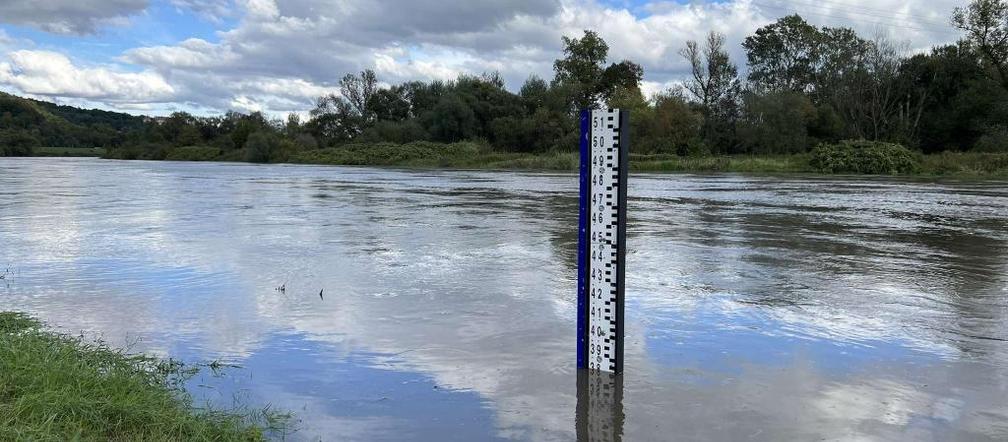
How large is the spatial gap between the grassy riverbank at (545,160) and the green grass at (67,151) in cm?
1090

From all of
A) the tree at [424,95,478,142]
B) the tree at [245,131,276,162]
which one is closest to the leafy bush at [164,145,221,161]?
the tree at [245,131,276,162]

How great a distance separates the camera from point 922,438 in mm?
4078

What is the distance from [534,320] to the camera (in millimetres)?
6770

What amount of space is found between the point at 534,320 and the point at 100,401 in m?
3.72

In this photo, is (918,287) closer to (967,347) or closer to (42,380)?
(967,347)

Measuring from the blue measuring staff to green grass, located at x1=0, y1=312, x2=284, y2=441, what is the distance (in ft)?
7.08

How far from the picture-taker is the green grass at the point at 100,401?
11.9 ft

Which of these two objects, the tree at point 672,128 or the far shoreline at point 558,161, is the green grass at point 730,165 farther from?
the tree at point 672,128

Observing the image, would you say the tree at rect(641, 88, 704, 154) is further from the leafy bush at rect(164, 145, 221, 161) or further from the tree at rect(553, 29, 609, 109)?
the leafy bush at rect(164, 145, 221, 161)

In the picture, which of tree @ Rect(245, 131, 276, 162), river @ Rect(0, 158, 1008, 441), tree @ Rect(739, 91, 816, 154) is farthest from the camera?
tree @ Rect(245, 131, 276, 162)

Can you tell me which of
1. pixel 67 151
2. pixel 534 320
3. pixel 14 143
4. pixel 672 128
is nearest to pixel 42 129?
pixel 67 151

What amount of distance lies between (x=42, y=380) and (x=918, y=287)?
8277 millimetres

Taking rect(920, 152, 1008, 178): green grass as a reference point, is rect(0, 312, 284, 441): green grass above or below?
below

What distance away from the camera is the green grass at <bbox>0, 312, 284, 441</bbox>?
11.9ft
